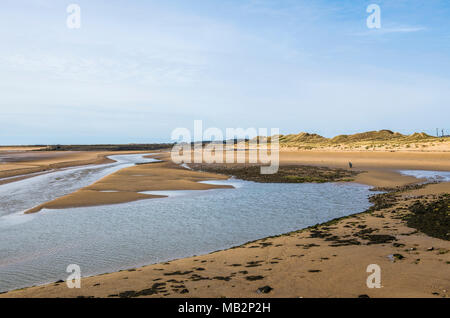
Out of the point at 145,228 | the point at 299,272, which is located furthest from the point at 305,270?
the point at 145,228

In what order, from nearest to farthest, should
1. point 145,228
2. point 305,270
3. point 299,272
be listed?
point 299,272 < point 305,270 < point 145,228

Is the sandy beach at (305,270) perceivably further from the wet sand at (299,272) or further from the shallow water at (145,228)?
the shallow water at (145,228)

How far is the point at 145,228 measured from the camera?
45.2 ft

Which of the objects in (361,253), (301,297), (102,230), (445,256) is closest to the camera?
(301,297)

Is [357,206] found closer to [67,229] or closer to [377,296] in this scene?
[377,296]

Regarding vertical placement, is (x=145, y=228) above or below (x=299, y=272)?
below

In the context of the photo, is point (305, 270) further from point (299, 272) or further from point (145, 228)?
point (145, 228)

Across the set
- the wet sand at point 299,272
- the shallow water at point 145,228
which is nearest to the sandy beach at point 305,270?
the wet sand at point 299,272

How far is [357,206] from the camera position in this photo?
57.7 ft

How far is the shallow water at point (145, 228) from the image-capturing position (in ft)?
32.7

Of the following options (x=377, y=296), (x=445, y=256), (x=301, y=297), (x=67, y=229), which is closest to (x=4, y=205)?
(x=67, y=229)
